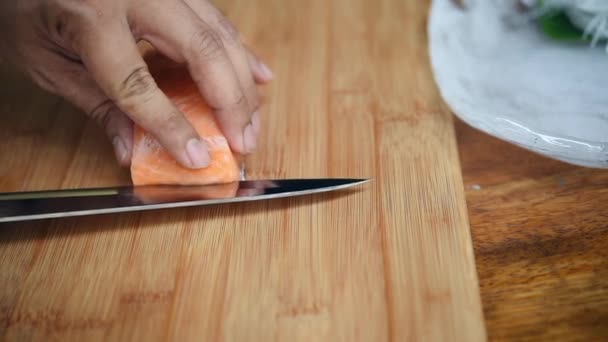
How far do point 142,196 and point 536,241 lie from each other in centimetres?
89

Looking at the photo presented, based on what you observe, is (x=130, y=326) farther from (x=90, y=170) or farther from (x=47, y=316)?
(x=90, y=170)

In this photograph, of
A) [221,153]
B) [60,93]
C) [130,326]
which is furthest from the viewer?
[60,93]

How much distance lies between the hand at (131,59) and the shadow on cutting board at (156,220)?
14 cm

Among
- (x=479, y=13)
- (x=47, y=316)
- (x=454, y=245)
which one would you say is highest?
(x=479, y=13)

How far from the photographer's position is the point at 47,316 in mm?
1141

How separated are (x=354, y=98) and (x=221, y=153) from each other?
1.55 feet

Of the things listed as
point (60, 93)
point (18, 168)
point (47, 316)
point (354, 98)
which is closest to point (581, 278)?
point (354, 98)

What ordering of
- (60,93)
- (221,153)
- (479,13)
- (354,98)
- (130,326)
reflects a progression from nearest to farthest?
1. (130,326)
2. (221,153)
3. (60,93)
4. (354,98)
5. (479,13)

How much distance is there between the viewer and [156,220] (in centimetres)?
128

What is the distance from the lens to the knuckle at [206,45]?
1.19 meters

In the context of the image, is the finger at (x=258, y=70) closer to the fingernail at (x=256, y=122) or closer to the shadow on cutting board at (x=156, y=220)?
the fingernail at (x=256, y=122)

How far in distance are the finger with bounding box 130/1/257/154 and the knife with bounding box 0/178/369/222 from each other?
0.17 metres

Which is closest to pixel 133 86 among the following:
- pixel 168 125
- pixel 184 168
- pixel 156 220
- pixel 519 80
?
pixel 168 125

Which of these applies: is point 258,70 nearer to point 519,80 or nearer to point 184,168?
point 184,168
